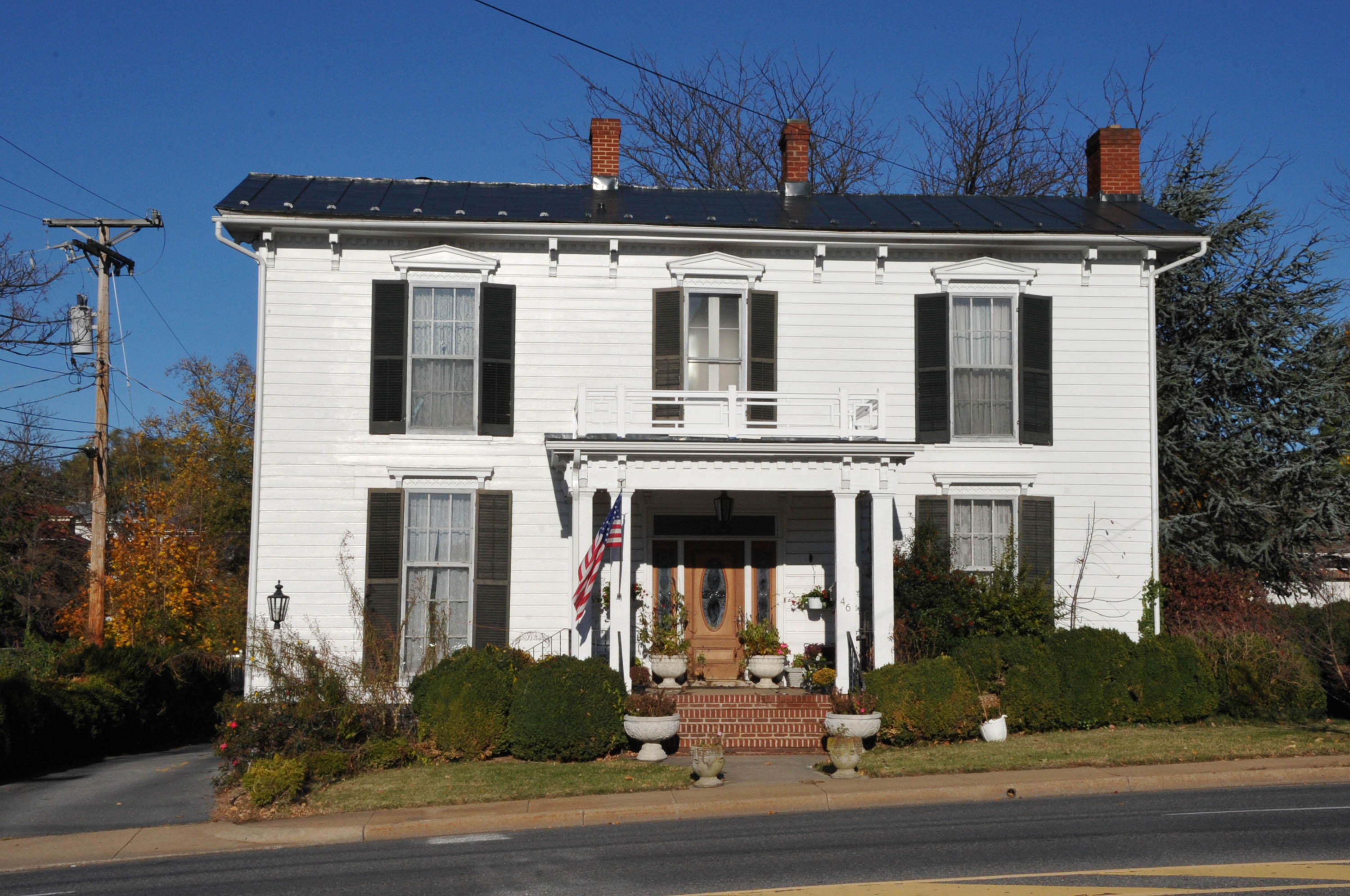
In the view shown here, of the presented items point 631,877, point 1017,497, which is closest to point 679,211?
point 1017,497

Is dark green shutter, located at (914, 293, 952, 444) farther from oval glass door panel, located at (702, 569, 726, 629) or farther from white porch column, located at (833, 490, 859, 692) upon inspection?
oval glass door panel, located at (702, 569, 726, 629)

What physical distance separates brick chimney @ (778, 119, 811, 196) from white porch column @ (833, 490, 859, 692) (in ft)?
23.5

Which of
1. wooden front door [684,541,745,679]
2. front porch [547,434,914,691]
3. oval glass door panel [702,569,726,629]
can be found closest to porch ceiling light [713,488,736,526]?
front porch [547,434,914,691]

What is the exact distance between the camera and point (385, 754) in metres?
14.9

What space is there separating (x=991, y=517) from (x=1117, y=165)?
7.42 metres

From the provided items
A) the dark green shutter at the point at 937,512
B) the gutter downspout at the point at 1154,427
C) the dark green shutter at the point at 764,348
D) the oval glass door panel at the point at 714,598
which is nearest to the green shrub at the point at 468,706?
the oval glass door panel at the point at 714,598

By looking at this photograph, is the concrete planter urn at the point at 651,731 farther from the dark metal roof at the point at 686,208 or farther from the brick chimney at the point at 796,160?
the brick chimney at the point at 796,160

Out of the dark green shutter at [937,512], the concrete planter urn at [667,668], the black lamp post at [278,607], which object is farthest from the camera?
the dark green shutter at [937,512]

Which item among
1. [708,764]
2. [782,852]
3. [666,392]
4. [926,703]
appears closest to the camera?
[782,852]

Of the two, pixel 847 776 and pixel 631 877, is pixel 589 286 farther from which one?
pixel 631 877

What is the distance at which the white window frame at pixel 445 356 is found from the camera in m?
18.1

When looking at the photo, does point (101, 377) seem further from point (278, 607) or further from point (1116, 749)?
point (1116, 749)

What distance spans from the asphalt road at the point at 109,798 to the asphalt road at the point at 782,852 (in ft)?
7.33

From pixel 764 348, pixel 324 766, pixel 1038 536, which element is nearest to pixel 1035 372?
pixel 1038 536
